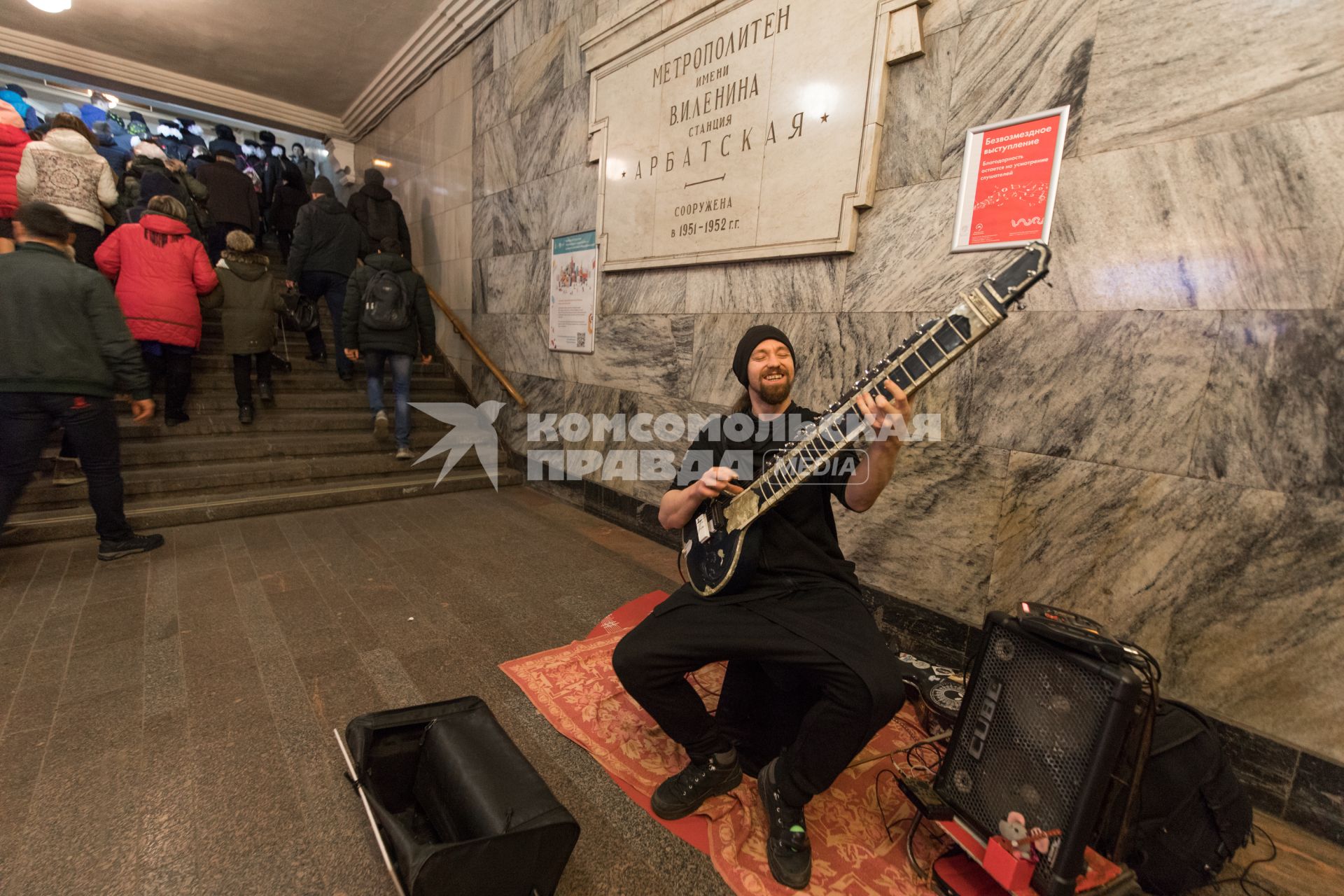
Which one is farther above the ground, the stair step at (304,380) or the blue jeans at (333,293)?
the blue jeans at (333,293)

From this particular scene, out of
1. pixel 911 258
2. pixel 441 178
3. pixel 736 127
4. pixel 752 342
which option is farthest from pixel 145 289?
pixel 911 258

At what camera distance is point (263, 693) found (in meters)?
2.23

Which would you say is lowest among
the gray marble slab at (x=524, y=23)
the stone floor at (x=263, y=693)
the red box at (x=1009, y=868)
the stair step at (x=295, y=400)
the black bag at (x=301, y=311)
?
the stone floor at (x=263, y=693)

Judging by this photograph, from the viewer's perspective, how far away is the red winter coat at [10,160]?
3932 mm

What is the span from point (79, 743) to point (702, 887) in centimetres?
212

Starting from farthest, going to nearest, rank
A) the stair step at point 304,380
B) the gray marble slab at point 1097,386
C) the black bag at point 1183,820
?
the stair step at point 304,380, the gray marble slab at point 1097,386, the black bag at point 1183,820

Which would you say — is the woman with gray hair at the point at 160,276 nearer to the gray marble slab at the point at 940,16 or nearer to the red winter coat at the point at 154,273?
the red winter coat at the point at 154,273

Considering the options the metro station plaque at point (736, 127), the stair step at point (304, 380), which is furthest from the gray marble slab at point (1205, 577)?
the stair step at point (304, 380)

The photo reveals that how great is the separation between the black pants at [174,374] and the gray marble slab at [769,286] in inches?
158

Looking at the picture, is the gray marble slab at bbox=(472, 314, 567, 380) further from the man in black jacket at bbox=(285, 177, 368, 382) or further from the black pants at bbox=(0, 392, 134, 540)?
the black pants at bbox=(0, 392, 134, 540)

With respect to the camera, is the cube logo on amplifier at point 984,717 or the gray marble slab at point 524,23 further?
the gray marble slab at point 524,23

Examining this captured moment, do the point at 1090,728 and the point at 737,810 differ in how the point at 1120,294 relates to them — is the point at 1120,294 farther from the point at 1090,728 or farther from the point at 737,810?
the point at 737,810

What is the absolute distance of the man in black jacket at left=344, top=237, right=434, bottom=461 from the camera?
16.2 feet

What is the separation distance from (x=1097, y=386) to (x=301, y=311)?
6.87 metres
